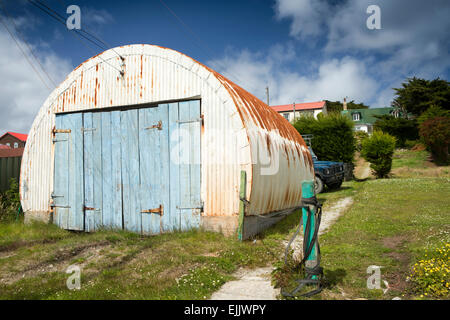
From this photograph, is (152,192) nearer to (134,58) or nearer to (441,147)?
(134,58)

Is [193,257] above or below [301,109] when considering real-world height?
below

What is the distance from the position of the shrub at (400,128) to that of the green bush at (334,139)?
1850 centimetres

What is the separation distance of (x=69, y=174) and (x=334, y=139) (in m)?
17.3

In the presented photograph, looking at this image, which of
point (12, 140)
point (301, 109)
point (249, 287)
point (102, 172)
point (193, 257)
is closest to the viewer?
point (249, 287)

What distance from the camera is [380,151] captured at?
1942 cm

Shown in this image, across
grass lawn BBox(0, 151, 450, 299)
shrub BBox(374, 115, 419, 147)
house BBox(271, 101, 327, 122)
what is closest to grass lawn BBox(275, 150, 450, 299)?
grass lawn BBox(0, 151, 450, 299)

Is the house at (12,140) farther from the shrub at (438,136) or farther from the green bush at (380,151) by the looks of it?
the shrub at (438,136)

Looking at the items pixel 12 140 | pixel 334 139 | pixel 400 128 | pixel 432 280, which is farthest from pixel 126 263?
pixel 12 140

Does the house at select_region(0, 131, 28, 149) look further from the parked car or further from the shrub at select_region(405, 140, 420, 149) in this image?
the shrub at select_region(405, 140, 420, 149)

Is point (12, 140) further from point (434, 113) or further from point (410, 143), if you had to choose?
point (434, 113)

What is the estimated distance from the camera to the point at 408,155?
3183 cm

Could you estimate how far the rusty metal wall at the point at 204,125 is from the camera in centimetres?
617
